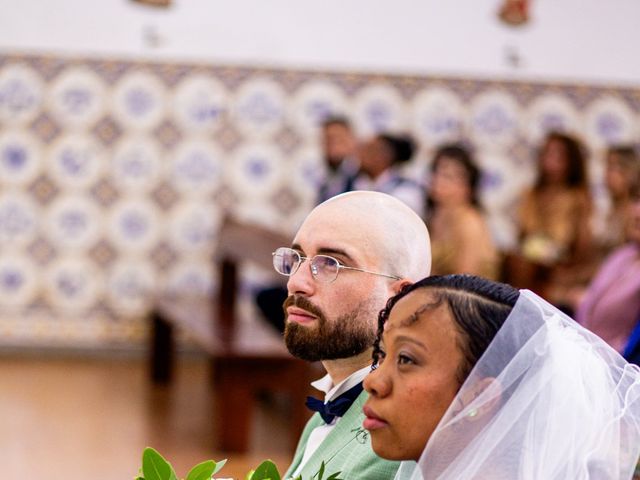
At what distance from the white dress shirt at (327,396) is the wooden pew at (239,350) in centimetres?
337

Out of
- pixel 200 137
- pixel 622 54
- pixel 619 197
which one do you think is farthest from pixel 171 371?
pixel 622 54

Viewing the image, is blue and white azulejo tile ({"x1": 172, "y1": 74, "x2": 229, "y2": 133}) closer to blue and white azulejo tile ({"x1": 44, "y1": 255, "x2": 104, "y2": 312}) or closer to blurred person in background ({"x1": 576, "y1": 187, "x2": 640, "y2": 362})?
blue and white azulejo tile ({"x1": 44, "y1": 255, "x2": 104, "y2": 312})

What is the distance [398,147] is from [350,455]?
5508 millimetres

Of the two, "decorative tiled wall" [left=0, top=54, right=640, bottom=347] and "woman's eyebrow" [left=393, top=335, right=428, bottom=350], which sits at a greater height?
"woman's eyebrow" [left=393, top=335, right=428, bottom=350]

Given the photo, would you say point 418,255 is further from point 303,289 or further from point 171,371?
point 171,371

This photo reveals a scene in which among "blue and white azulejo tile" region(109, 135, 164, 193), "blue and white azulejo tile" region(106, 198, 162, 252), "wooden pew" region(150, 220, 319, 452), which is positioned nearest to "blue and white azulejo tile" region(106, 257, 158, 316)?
"blue and white azulejo tile" region(106, 198, 162, 252)

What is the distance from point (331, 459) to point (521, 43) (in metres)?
6.99

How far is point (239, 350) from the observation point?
252 inches

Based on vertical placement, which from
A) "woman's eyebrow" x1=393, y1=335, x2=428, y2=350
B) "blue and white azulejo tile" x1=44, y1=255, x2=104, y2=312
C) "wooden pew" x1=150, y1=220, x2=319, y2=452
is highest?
"woman's eyebrow" x1=393, y1=335, x2=428, y2=350

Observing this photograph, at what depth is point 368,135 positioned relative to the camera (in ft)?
28.8

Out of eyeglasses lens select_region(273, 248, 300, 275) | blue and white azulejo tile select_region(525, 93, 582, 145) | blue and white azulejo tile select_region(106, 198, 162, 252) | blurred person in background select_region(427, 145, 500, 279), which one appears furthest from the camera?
blue and white azulejo tile select_region(525, 93, 582, 145)

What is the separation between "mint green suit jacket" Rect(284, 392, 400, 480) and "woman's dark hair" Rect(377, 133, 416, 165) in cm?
505

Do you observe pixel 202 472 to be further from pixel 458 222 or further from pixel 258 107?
pixel 258 107

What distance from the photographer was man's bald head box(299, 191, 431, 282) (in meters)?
2.45
